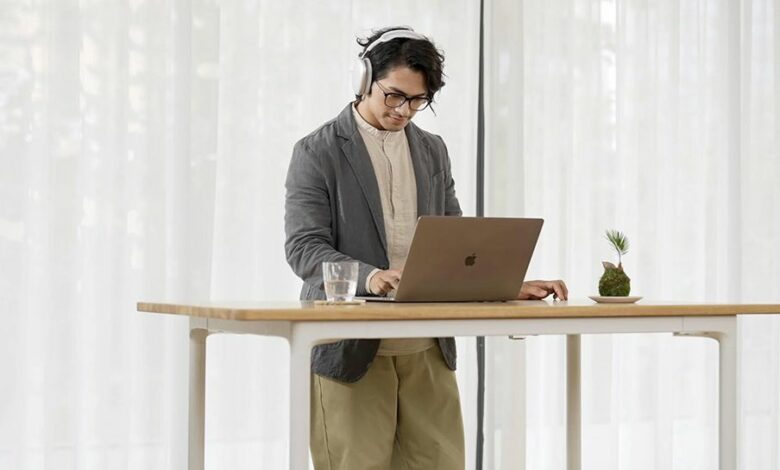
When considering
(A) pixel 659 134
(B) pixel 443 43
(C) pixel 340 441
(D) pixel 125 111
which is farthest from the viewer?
(A) pixel 659 134

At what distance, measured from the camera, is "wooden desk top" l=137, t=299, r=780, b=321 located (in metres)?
1.67

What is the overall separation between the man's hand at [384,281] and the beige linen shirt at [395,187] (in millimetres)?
245

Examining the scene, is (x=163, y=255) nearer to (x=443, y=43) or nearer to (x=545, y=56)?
(x=443, y=43)

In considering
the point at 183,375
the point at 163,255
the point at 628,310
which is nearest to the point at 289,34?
the point at 163,255

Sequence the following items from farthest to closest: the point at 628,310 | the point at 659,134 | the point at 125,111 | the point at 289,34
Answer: the point at 659,134 → the point at 289,34 → the point at 125,111 → the point at 628,310

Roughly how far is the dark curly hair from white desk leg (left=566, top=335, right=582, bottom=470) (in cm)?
81

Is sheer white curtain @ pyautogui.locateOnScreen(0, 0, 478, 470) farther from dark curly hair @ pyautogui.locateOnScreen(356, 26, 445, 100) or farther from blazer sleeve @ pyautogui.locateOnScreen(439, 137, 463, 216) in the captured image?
dark curly hair @ pyautogui.locateOnScreen(356, 26, 445, 100)

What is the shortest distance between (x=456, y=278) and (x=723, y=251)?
254cm

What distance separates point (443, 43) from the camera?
12.2 ft

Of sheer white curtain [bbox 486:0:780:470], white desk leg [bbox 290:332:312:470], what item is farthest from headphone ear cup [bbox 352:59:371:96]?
sheer white curtain [bbox 486:0:780:470]

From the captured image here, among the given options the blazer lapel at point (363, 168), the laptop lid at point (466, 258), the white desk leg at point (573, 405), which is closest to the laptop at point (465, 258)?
the laptop lid at point (466, 258)

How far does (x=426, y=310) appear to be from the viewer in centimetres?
180

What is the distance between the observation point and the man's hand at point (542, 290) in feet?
7.41

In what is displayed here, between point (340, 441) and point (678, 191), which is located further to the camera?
point (678, 191)
